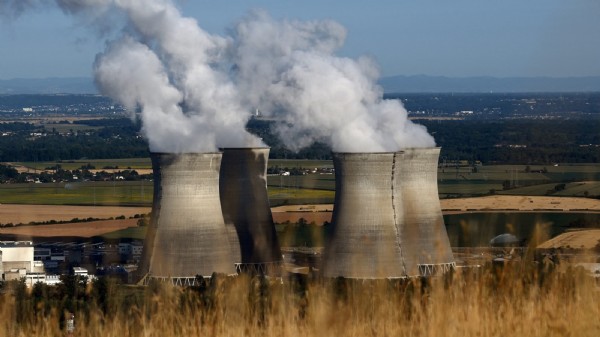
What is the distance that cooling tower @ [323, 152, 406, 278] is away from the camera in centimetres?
2656

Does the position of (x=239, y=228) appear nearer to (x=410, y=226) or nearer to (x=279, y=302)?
(x=410, y=226)

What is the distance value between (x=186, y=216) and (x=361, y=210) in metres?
3.55

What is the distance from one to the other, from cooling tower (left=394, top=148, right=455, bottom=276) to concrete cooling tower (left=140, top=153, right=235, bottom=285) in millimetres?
3846

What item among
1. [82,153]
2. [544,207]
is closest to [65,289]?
[544,207]

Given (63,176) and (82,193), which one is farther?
(63,176)

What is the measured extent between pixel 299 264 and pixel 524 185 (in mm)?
21943

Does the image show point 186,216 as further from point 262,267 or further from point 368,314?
point 368,314

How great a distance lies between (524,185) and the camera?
5309 centimetres

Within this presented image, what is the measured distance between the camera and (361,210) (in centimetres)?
2656

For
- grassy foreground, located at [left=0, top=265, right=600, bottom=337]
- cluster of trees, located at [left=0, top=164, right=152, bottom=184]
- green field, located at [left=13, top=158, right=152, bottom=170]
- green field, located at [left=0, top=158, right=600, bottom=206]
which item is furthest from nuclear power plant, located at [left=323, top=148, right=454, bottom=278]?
green field, located at [left=13, top=158, right=152, bottom=170]

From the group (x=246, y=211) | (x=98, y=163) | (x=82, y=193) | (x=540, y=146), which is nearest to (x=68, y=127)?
(x=98, y=163)

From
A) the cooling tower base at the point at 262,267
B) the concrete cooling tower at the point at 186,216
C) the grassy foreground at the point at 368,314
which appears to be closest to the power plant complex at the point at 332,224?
A: the concrete cooling tower at the point at 186,216

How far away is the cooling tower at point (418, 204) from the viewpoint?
2783 cm

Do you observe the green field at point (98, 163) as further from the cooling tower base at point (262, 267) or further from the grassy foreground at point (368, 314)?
the grassy foreground at point (368, 314)
